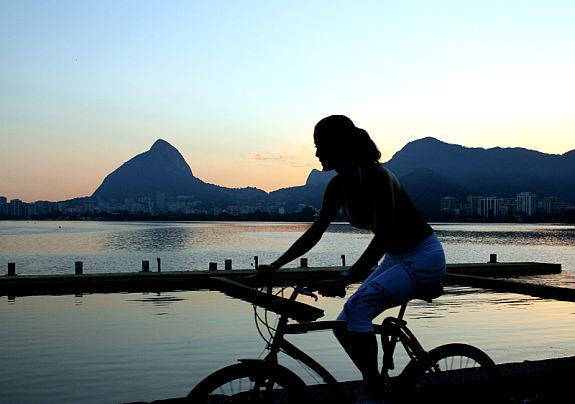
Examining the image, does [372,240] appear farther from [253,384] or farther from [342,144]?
[253,384]

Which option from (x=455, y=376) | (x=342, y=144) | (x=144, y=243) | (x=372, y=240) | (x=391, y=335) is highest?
(x=342, y=144)

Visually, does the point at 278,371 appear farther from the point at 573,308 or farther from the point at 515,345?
the point at 573,308

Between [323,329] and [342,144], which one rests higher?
[342,144]

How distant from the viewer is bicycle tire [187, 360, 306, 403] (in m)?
3.50

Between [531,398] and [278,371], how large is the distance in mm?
3015

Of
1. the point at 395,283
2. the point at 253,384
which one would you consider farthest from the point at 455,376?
the point at 253,384

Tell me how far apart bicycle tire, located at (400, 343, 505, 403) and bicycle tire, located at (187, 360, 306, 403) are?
0.94m

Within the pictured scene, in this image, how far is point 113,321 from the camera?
18.9 meters

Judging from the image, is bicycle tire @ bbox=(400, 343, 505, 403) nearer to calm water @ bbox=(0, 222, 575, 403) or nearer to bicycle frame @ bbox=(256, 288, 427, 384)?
bicycle frame @ bbox=(256, 288, 427, 384)

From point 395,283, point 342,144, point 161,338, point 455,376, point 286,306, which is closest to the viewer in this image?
point 286,306

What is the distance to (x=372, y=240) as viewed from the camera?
12.5 feet

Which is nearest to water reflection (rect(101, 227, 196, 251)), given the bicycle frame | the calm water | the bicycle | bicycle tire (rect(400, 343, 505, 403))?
the calm water

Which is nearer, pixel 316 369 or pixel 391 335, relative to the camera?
pixel 316 369

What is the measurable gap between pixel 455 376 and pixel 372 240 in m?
1.69
